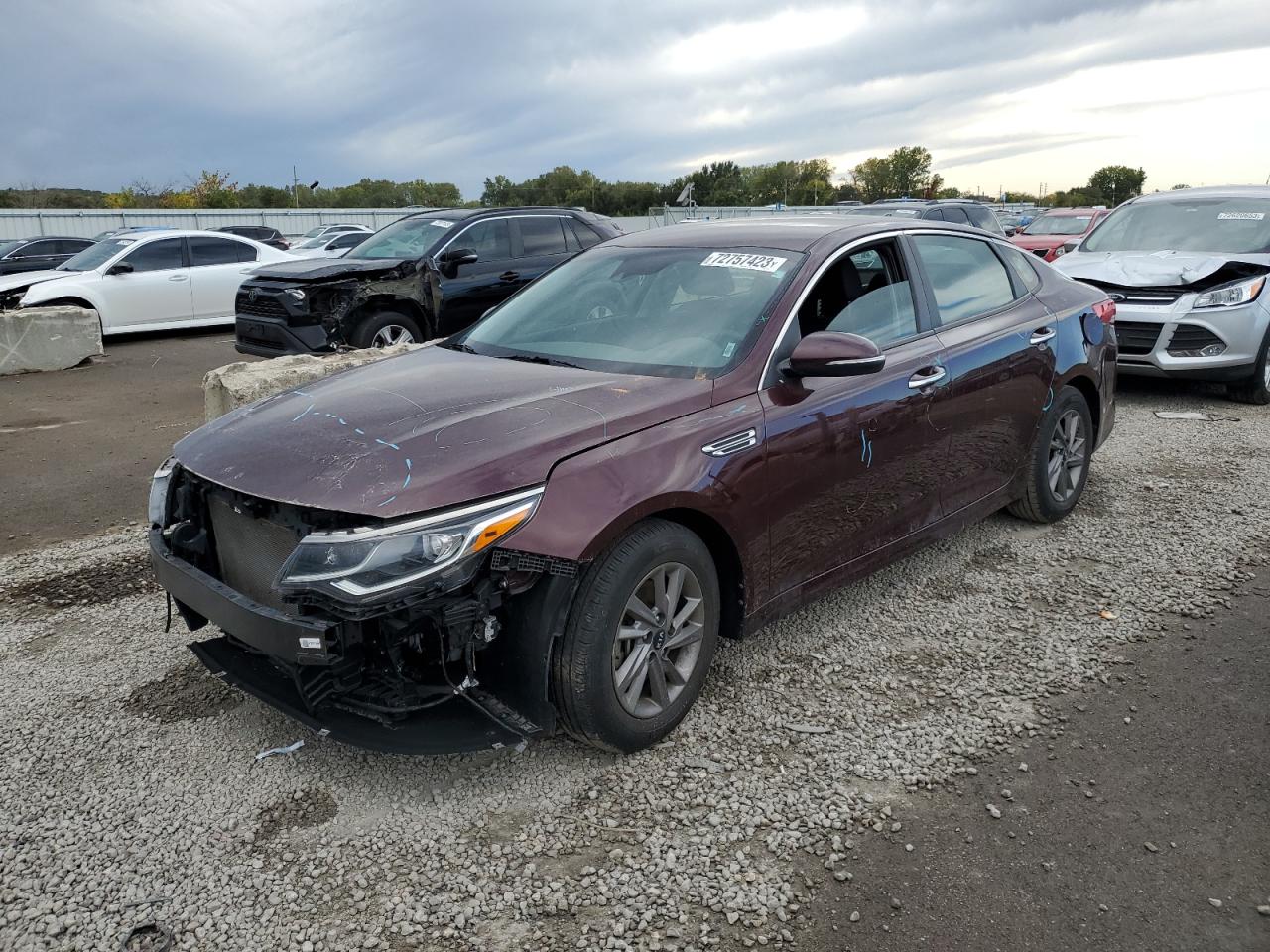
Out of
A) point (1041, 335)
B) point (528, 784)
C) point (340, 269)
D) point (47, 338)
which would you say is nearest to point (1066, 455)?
point (1041, 335)

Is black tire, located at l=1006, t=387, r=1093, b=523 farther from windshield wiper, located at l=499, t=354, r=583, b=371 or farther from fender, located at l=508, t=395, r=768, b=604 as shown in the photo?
windshield wiper, located at l=499, t=354, r=583, b=371

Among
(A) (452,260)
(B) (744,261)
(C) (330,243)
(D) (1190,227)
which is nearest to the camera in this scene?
(B) (744,261)

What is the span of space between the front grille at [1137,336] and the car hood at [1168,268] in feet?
1.22

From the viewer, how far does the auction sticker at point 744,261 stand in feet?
12.9

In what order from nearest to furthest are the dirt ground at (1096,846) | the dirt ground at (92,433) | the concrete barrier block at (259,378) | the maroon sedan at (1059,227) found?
the dirt ground at (1096,846)
the dirt ground at (92,433)
the concrete barrier block at (259,378)
the maroon sedan at (1059,227)

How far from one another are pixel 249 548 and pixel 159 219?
36.0 meters

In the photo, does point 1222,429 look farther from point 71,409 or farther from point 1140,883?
point 71,409

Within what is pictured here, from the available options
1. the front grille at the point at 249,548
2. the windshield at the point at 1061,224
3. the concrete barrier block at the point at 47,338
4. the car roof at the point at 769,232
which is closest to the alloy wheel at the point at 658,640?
the front grille at the point at 249,548

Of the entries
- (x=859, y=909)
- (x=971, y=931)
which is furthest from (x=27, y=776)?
(x=971, y=931)

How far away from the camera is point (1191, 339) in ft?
27.7

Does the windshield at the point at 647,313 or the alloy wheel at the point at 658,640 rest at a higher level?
the windshield at the point at 647,313

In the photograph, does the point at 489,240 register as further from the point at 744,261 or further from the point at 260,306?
the point at 744,261

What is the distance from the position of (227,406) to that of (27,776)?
3944 mm

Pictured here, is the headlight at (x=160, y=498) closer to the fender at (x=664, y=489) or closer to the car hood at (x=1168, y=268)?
the fender at (x=664, y=489)
